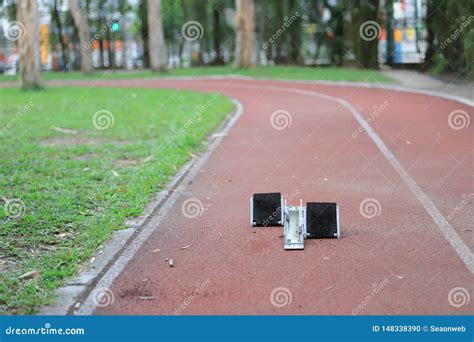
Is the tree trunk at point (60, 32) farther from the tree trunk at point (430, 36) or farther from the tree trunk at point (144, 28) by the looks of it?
the tree trunk at point (430, 36)

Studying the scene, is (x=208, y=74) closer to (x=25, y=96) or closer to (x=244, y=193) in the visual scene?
(x=25, y=96)

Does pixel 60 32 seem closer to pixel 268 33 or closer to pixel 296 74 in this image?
pixel 268 33

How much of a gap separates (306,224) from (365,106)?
14.6m

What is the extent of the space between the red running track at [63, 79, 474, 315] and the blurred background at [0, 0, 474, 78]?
1540cm

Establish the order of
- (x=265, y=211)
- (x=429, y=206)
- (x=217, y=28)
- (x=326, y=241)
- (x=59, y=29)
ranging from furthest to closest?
1. (x=217, y=28)
2. (x=59, y=29)
3. (x=429, y=206)
4. (x=265, y=211)
5. (x=326, y=241)

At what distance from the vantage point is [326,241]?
8203mm

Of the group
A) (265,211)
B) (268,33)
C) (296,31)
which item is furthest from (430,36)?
(265,211)

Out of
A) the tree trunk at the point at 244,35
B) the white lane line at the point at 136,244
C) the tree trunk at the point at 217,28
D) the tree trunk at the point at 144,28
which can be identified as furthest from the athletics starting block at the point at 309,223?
the tree trunk at the point at 144,28

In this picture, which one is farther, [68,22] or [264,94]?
[68,22]

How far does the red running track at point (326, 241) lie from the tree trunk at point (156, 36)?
3004cm

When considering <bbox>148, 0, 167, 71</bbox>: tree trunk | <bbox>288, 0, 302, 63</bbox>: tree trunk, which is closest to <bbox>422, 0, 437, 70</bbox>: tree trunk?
<bbox>288, 0, 302, 63</bbox>: tree trunk

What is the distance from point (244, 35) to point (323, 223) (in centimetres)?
3704
